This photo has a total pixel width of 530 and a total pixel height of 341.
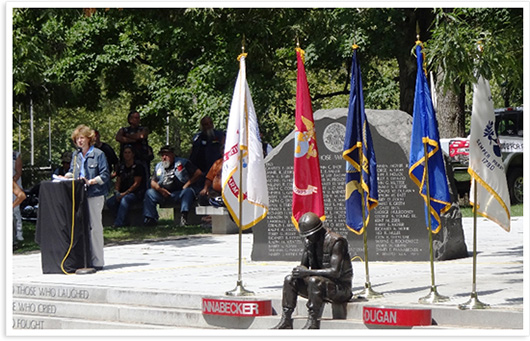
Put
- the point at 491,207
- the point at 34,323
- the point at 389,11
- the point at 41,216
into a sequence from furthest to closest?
1. the point at 389,11
2. the point at 41,216
3. the point at 34,323
4. the point at 491,207

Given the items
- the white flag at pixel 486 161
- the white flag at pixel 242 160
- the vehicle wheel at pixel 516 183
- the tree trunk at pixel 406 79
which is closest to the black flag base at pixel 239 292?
the white flag at pixel 242 160

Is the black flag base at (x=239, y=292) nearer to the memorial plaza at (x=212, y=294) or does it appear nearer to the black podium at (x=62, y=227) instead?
the memorial plaza at (x=212, y=294)

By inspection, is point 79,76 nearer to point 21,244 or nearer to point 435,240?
point 21,244

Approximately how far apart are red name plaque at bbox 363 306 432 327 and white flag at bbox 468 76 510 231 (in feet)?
5.38

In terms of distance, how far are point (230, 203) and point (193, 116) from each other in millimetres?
15657

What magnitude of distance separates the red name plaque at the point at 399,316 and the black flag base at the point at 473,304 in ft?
1.22

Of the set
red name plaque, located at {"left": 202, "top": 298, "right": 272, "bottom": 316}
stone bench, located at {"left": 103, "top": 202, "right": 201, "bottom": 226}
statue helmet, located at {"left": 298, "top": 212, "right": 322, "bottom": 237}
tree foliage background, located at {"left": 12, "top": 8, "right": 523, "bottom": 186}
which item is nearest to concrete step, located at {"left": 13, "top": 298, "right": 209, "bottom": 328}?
red name plaque, located at {"left": 202, "top": 298, "right": 272, "bottom": 316}

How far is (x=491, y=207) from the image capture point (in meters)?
11.1

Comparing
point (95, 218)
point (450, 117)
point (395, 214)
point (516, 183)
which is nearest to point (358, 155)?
point (395, 214)

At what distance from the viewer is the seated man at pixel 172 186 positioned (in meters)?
20.8

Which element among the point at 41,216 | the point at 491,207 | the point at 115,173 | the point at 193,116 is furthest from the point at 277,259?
the point at 193,116

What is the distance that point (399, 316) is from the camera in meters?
9.84

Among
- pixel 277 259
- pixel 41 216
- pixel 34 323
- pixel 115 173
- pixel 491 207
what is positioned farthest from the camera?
pixel 115 173

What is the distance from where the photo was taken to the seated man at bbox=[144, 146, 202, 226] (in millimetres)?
20781
